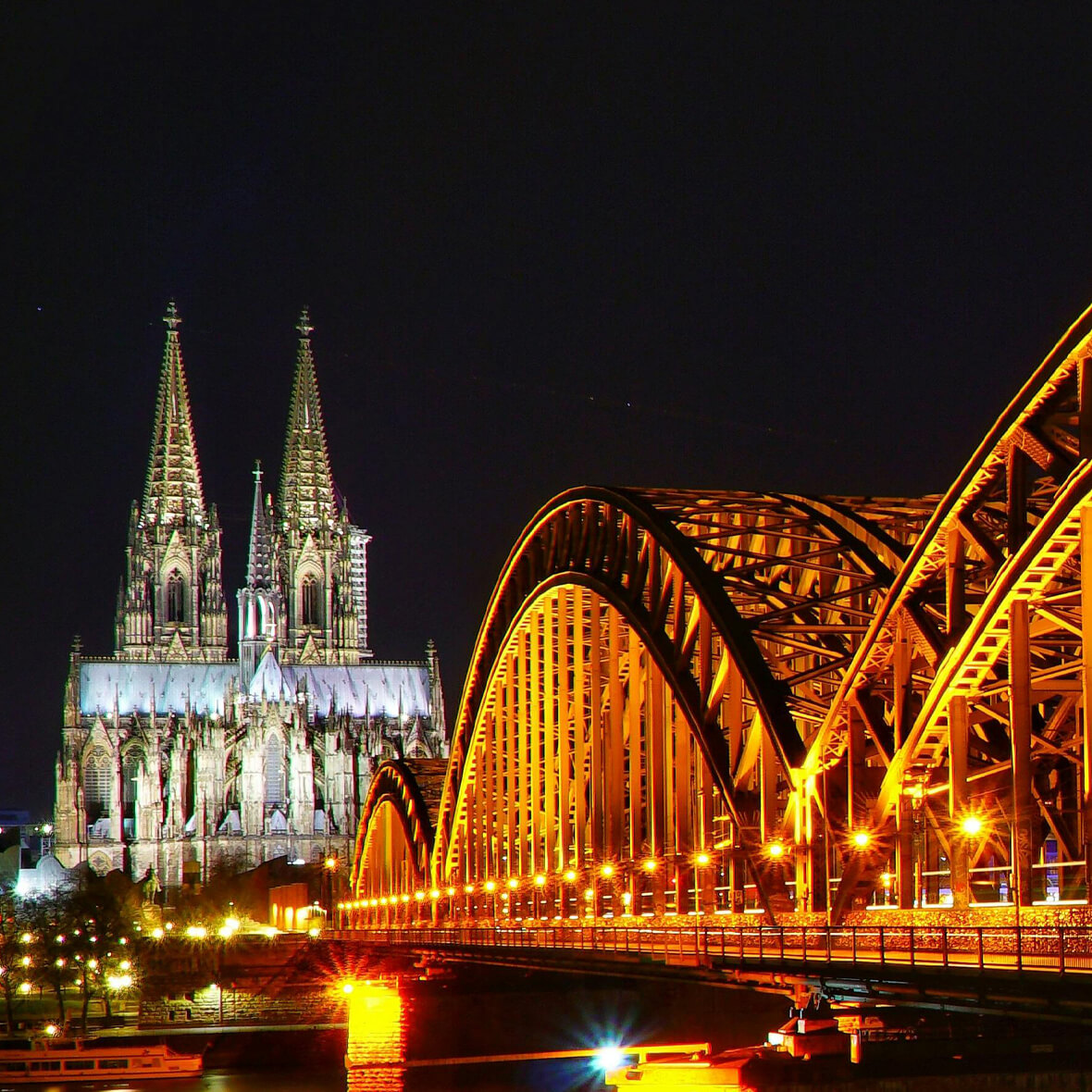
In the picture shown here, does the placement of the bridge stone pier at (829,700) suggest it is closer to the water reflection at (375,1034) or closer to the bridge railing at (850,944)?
the bridge railing at (850,944)

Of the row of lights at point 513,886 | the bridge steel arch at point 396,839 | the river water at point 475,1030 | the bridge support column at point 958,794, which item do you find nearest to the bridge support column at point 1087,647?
the bridge support column at point 958,794

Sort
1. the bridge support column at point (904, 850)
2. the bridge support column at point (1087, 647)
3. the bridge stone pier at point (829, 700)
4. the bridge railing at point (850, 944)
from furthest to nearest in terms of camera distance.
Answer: the bridge support column at point (904, 850), the bridge stone pier at point (829, 700), the bridge support column at point (1087, 647), the bridge railing at point (850, 944)

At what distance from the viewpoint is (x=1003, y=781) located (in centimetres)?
3759

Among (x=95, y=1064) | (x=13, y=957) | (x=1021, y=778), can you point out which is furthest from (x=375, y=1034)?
(x=1021, y=778)

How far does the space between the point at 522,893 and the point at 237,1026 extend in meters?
49.5

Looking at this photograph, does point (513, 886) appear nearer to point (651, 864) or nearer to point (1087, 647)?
point (651, 864)

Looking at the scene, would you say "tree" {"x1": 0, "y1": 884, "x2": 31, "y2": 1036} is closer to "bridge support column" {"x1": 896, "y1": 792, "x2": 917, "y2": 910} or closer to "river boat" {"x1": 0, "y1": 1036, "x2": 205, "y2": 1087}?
"river boat" {"x1": 0, "y1": 1036, "x2": 205, "y2": 1087}

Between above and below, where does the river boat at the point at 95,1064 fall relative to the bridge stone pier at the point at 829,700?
below

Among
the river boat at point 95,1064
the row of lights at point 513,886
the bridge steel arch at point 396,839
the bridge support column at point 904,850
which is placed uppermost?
the bridge steel arch at point 396,839

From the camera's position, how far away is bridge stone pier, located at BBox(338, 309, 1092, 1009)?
2997cm

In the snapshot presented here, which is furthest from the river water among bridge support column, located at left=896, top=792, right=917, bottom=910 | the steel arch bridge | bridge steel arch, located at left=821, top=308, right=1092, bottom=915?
bridge support column, located at left=896, top=792, right=917, bottom=910

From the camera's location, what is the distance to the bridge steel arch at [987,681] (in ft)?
94.8

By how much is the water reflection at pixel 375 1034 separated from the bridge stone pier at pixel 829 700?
58.5 feet

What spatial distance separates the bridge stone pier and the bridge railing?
5.7 inches
